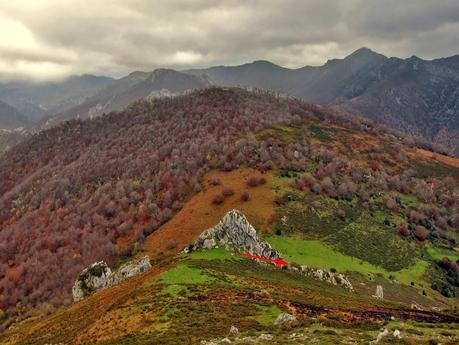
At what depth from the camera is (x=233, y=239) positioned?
3228 inches

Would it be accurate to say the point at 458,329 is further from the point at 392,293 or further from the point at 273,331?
the point at 392,293

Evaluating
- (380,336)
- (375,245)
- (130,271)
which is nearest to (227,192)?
(375,245)

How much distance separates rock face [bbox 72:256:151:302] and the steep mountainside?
145 centimetres

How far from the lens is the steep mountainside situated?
43.3 metres

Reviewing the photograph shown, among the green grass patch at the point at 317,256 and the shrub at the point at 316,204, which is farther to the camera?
the shrub at the point at 316,204

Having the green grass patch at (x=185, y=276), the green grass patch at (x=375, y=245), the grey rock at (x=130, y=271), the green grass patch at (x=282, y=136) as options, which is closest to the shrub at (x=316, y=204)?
the green grass patch at (x=375, y=245)

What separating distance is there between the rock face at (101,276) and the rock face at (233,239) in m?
11.5

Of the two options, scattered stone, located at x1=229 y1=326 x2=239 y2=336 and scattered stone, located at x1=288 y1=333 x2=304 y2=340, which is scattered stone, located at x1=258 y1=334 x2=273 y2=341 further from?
scattered stone, located at x1=229 y1=326 x2=239 y2=336

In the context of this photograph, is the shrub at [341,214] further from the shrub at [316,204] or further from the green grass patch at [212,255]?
the green grass patch at [212,255]

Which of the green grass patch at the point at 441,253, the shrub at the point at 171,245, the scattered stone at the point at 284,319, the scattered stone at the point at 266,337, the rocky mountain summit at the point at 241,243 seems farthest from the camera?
the shrub at the point at 171,245

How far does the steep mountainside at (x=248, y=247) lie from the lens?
43.3 meters

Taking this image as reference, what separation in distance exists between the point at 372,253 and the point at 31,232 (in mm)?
144941

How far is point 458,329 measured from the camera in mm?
35531

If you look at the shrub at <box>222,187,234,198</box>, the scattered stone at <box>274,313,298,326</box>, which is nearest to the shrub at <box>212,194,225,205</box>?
the shrub at <box>222,187,234,198</box>
